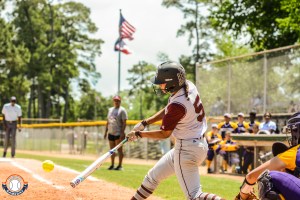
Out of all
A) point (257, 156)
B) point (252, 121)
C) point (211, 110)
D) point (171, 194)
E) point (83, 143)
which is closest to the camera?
point (171, 194)

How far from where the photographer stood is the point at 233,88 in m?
20.6

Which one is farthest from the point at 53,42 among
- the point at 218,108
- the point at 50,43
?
the point at 218,108

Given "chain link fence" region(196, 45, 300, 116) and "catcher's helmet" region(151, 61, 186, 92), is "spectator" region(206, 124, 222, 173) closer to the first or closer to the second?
"chain link fence" region(196, 45, 300, 116)

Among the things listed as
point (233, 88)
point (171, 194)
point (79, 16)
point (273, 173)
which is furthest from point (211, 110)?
point (79, 16)

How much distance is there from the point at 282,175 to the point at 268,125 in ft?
43.6

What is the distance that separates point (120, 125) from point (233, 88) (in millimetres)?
4943

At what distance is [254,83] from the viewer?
1934 centimetres

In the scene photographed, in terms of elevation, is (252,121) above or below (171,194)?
above

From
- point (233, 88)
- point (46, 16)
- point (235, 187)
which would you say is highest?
point (46, 16)

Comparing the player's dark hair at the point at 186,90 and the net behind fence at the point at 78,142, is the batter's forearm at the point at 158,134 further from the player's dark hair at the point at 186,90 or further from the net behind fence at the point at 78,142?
the net behind fence at the point at 78,142

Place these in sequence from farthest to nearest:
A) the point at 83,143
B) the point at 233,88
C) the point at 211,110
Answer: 1. the point at 83,143
2. the point at 211,110
3. the point at 233,88

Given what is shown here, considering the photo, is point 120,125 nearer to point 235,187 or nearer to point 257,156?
point 257,156

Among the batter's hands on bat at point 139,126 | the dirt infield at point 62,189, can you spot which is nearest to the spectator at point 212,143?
the dirt infield at point 62,189

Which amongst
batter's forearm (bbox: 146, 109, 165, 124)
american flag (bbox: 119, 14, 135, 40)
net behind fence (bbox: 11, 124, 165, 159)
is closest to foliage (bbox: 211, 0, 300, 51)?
american flag (bbox: 119, 14, 135, 40)
